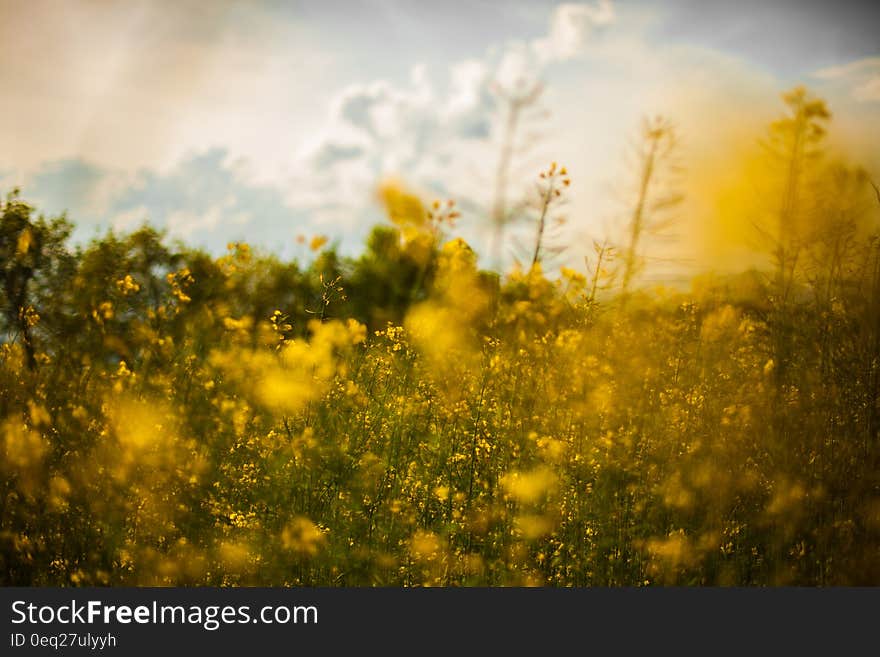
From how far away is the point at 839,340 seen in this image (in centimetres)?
248

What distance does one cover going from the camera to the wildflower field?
7.48 ft

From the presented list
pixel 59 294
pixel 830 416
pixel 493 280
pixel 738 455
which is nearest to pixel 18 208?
pixel 59 294

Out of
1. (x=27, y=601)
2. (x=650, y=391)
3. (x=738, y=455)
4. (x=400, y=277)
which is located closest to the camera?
(x=27, y=601)

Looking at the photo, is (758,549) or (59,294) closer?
(758,549)

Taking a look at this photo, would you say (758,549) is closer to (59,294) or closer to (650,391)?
(650,391)

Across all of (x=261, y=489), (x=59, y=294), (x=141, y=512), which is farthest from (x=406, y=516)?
(x=59, y=294)

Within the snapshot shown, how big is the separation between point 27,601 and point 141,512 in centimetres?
45

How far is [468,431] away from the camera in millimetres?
2809

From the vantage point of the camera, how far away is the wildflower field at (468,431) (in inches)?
89.8

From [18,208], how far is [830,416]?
408cm

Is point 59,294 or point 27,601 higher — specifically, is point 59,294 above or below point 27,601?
above

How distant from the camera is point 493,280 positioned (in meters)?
3.15

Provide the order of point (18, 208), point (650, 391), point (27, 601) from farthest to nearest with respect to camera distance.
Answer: point (18, 208), point (650, 391), point (27, 601)

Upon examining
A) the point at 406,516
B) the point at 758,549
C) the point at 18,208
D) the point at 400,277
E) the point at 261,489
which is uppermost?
the point at 400,277
